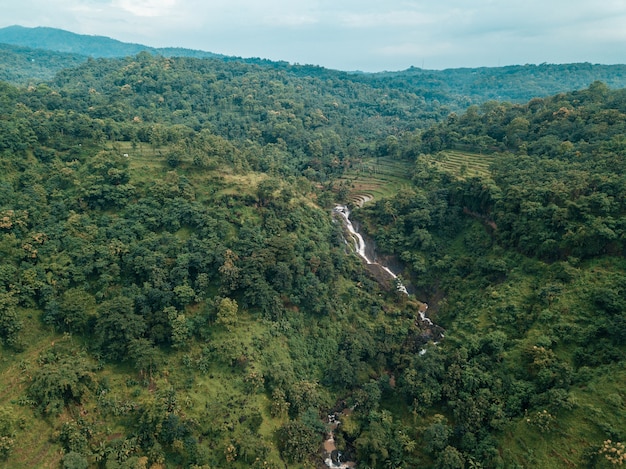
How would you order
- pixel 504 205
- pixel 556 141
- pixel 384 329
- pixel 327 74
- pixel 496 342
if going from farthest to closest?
pixel 327 74 < pixel 556 141 < pixel 504 205 < pixel 384 329 < pixel 496 342

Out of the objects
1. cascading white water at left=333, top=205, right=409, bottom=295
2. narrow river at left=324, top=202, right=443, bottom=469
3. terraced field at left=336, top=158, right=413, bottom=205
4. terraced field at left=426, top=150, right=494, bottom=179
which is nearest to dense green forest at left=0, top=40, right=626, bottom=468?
narrow river at left=324, top=202, right=443, bottom=469

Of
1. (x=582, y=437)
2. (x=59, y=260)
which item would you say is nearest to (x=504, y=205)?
(x=582, y=437)

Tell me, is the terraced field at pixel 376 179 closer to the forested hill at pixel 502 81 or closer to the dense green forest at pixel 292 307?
the dense green forest at pixel 292 307

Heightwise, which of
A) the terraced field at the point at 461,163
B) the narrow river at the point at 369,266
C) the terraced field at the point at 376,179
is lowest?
the narrow river at the point at 369,266

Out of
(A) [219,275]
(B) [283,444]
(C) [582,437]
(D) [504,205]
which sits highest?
(D) [504,205]

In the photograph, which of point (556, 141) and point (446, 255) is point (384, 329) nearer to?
point (446, 255)

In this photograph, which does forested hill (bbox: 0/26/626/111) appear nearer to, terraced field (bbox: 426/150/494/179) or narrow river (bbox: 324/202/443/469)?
terraced field (bbox: 426/150/494/179)

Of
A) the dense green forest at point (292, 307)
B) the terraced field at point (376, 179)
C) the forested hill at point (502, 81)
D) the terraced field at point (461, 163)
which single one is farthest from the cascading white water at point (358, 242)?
the forested hill at point (502, 81)
